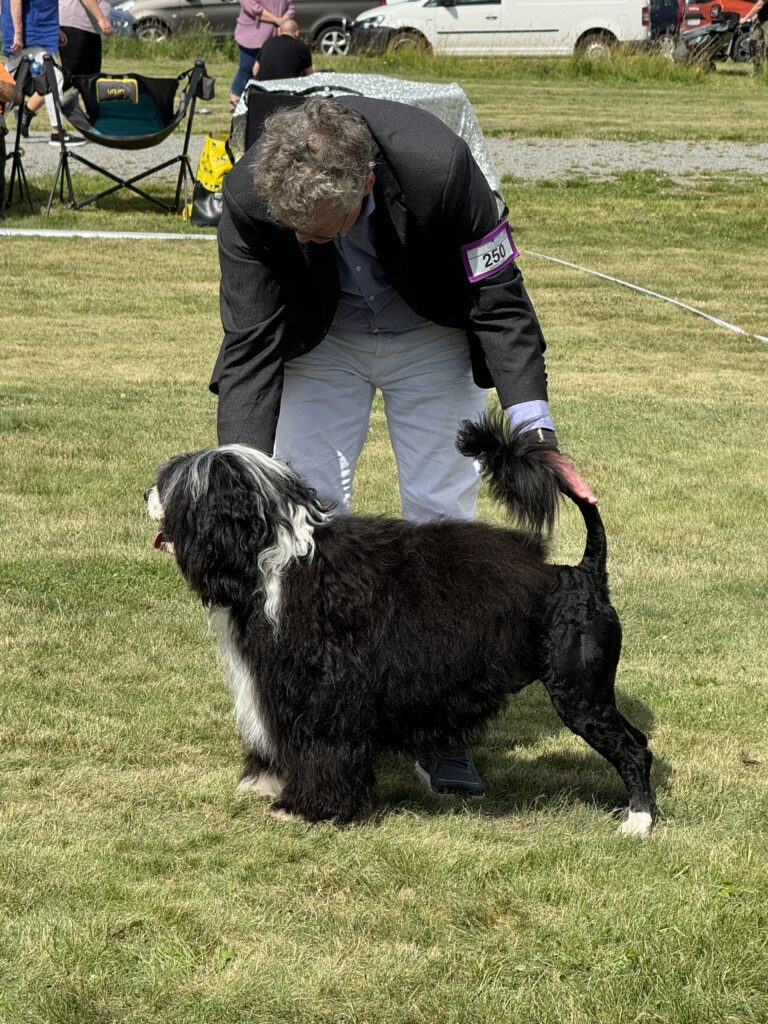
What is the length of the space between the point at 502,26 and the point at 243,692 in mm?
Result: 25708

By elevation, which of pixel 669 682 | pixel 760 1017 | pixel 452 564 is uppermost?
pixel 452 564

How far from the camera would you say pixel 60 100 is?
1299cm

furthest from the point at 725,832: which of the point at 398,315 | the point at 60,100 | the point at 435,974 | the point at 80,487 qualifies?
the point at 60,100

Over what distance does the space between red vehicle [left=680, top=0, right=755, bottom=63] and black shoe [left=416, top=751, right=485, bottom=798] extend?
28.4 meters

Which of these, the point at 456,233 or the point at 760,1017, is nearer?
the point at 760,1017

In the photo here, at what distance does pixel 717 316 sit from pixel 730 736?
7.35 meters

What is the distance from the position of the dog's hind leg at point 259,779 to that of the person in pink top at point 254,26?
48.7ft

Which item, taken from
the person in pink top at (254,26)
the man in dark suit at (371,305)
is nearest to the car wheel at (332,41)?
the person in pink top at (254,26)

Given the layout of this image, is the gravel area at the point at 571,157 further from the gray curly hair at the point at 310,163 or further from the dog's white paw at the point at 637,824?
the dog's white paw at the point at 637,824

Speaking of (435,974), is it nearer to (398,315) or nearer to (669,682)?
(398,315)

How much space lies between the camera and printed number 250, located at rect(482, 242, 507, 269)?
3.80m

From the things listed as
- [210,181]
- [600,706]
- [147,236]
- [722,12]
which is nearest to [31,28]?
[210,181]

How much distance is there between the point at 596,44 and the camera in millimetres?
27125

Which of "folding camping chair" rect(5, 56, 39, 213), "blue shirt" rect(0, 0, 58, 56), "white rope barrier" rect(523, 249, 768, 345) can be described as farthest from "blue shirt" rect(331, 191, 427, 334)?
"blue shirt" rect(0, 0, 58, 56)
